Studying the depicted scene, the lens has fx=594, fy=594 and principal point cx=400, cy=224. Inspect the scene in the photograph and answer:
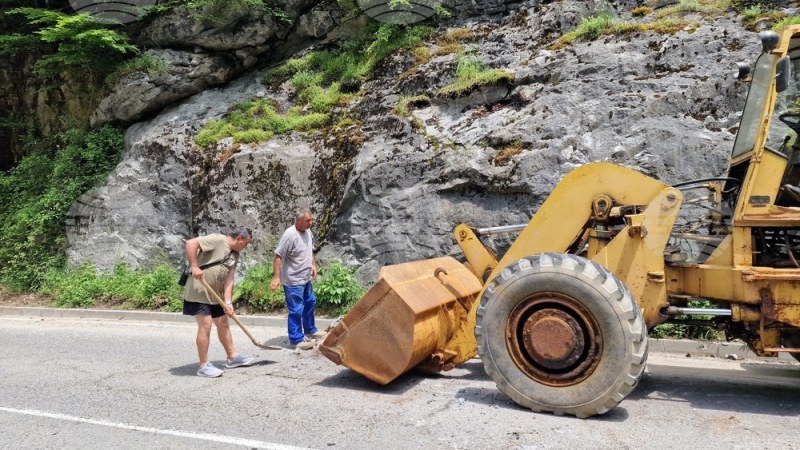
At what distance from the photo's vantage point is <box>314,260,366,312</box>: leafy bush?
9.66 m

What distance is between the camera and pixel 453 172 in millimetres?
10008

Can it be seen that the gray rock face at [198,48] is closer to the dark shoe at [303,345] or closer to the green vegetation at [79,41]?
the green vegetation at [79,41]

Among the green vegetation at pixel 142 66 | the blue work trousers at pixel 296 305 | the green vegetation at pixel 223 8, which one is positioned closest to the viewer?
the blue work trousers at pixel 296 305

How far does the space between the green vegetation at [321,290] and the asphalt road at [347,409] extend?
269 centimetres

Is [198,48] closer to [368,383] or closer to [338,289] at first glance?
[338,289]

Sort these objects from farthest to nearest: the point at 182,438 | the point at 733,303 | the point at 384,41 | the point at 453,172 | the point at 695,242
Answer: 1. the point at 384,41
2. the point at 453,172
3. the point at 695,242
4. the point at 733,303
5. the point at 182,438

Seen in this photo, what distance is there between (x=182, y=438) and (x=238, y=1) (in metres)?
13.0

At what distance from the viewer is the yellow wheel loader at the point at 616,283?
4379mm

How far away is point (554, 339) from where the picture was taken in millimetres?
4473

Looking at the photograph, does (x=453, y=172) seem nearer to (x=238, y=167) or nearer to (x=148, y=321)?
(x=238, y=167)

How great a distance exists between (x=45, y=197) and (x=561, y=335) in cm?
1362

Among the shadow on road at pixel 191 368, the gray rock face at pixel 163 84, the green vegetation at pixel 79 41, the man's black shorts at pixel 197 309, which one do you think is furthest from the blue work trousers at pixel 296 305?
the green vegetation at pixel 79 41

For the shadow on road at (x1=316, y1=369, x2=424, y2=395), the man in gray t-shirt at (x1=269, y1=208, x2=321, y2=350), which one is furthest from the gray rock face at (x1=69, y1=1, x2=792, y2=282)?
the shadow on road at (x1=316, y1=369, x2=424, y2=395)

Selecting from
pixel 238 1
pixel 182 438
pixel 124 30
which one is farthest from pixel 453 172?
pixel 124 30
